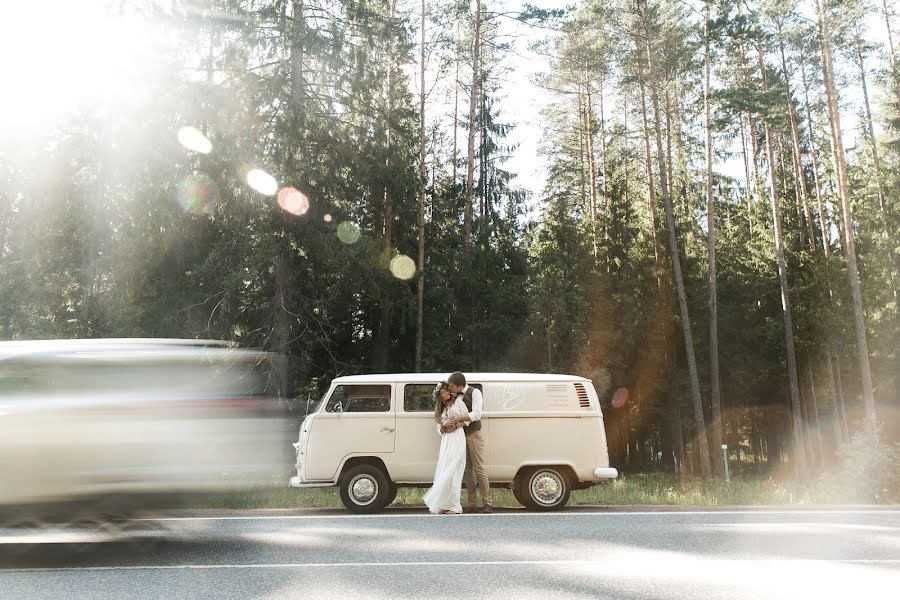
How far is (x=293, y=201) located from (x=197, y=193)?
9.16ft

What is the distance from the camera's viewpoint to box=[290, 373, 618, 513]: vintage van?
11.7m

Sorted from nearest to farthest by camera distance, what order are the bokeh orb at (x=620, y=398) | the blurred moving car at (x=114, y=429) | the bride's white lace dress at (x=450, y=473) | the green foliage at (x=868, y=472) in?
the blurred moving car at (x=114, y=429) → the bride's white lace dress at (x=450, y=473) → the green foliage at (x=868, y=472) → the bokeh orb at (x=620, y=398)

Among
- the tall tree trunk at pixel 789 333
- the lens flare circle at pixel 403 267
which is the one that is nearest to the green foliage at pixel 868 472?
the tall tree trunk at pixel 789 333

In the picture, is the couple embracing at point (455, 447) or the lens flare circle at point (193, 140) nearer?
the couple embracing at point (455, 447)

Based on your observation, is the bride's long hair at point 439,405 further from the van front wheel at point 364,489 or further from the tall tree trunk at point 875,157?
the tall tree trunk at point 875,157

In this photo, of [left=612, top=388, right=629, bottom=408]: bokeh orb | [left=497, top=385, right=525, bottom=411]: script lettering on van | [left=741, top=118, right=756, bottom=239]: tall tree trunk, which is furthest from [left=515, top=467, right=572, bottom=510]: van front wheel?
[left=741, top=118, right=756, bottom=239]: tall tree trunk

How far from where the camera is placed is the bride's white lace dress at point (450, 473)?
11.0m

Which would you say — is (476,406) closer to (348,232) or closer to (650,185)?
(348,232)

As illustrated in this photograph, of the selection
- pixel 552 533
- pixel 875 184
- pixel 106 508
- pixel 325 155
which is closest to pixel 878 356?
pixel 875 184

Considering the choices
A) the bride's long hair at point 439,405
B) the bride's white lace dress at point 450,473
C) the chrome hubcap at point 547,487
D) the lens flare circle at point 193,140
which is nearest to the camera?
the bride's white lace dress at point 450,473

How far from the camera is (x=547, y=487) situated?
467 inches

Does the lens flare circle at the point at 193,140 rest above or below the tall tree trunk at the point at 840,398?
above

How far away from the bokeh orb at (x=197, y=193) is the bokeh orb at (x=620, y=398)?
22.7 metres

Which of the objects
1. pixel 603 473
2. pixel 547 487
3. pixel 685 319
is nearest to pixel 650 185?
pixel 685 319
